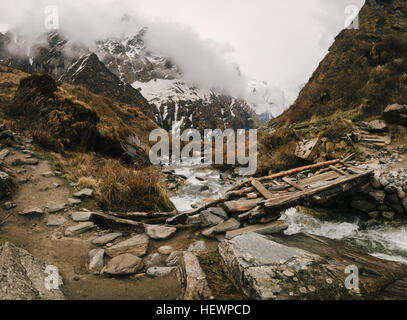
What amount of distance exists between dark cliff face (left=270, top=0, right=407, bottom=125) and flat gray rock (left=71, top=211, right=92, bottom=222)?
1572 cm

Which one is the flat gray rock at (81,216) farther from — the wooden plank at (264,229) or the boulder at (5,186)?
the wooden plank at (264,229)

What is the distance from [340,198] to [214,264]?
18.4 ft

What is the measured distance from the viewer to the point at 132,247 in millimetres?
3311

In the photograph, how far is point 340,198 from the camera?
644 cm

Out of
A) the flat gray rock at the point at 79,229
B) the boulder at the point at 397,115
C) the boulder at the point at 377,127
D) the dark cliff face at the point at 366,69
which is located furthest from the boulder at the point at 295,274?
the dark cliff face at the point at 366,69

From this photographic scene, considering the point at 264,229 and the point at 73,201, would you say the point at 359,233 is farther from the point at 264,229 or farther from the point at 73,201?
the point at 73,201

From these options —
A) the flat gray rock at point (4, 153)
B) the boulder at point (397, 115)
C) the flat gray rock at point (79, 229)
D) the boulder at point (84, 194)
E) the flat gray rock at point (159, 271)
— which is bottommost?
the flat gray rock at point (159, 271)

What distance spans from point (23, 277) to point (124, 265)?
104 centimetres

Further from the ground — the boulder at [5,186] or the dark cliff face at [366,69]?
the dark cliff face at [366,69]

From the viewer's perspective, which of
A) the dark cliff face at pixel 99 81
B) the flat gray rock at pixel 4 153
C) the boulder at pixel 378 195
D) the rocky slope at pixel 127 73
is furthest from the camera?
the rocky slope at pixel 127 73

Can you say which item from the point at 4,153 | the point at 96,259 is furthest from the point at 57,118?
the point at 96,259

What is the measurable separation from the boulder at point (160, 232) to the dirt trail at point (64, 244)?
124 millimetres

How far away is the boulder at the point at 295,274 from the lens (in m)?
2.06

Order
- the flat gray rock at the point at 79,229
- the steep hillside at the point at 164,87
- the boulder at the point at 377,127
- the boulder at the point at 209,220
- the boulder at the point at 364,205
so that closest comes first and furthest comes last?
the flat gray rock at the point at 79,229, the boulder at the point at 209,220, the boulder at the point at 364,205, the boulder at the point at 377,127, the steep hillside at the point at 164,87
